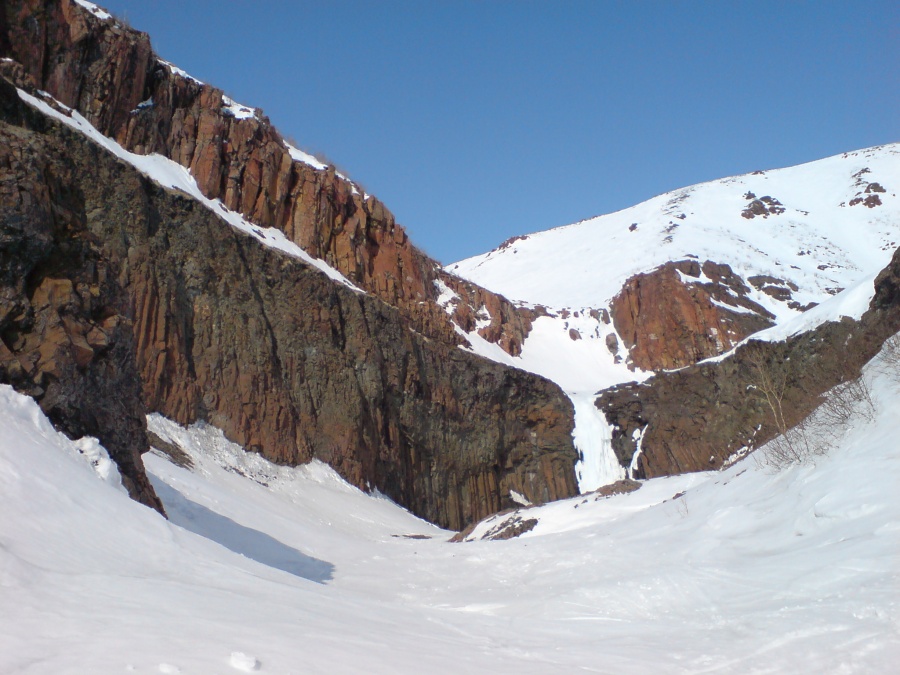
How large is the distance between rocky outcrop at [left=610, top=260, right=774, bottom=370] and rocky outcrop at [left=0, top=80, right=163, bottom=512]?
3933cm

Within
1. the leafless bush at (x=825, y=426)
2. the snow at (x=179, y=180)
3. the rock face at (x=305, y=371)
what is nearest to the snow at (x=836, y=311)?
Answer: the rock face at (x=305, y=371)

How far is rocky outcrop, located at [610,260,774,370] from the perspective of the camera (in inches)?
1821

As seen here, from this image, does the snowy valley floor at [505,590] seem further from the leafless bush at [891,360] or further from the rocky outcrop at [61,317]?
the rocky outcrop at [61,317]

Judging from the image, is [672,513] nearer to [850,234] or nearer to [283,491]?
[283,491]

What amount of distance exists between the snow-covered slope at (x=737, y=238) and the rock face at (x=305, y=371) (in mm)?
17525

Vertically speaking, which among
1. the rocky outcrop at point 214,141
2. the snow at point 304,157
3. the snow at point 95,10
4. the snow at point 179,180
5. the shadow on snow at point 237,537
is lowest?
the shadow on snow at point 237,537

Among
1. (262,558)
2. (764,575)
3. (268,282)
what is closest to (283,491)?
(268,282)

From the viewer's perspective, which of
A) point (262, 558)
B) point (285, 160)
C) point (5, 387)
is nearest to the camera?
point (5, 387)

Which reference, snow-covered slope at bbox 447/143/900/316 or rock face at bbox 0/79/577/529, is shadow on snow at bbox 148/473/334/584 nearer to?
rock face at bbox 0/79/577/529

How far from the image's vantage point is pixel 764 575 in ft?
25.7

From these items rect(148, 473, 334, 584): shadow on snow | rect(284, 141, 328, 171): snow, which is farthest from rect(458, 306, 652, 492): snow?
rect(148, 473, 334, 584): shadow on snow

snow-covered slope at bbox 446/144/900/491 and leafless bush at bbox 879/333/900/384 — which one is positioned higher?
snow-covered slope at bbox 446/144/900/491

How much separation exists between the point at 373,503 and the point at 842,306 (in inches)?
750

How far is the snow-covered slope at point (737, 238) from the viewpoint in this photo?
54.0 m
